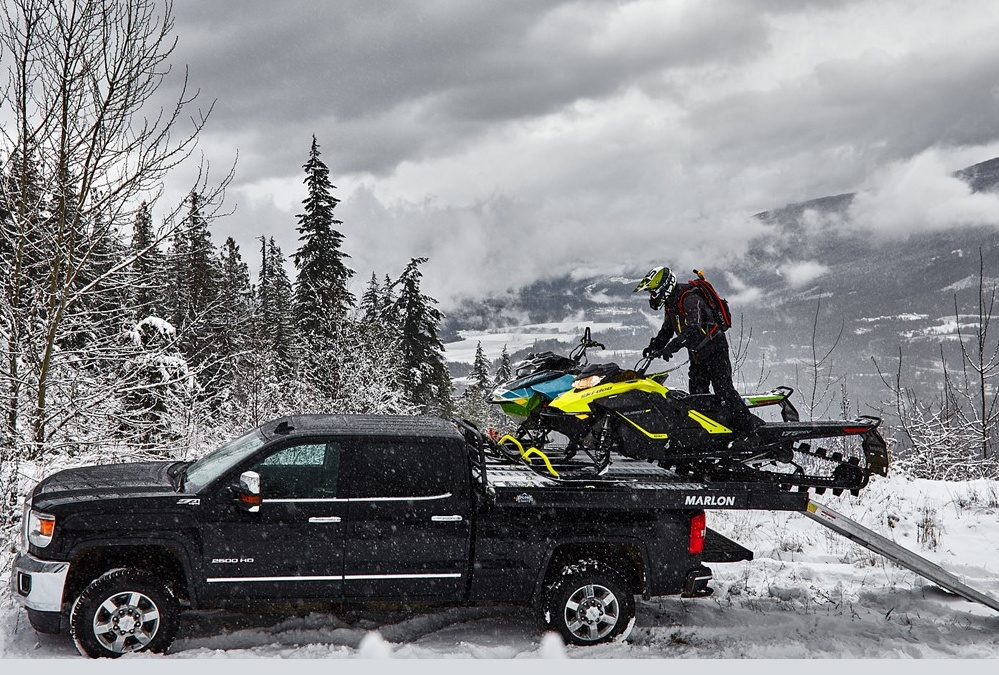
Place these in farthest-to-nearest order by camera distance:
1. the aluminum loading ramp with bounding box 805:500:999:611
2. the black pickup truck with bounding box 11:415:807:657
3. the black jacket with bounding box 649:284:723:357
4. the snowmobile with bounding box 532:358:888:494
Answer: the black jacket with bounding box 649:284:723:357
the snowmobile with bounding box 532:358:888:494
the aluminum loading ramp with bounding box 805:500:999:611
the black pickup truck with bounding box 11:415:807:657

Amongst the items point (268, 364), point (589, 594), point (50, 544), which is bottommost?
point (589, 594)

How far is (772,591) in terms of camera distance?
7.30 m

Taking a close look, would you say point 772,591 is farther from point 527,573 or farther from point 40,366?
point 40,366

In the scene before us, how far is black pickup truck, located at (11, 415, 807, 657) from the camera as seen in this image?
17.2 ft

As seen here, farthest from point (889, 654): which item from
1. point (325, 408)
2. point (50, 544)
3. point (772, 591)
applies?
point (325, 408)

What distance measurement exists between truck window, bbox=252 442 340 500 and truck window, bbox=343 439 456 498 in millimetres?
120

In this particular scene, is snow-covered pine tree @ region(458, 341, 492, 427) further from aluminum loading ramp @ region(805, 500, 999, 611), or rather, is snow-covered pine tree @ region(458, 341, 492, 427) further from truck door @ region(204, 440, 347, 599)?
truck door @ region(204, 440, 347, 599)

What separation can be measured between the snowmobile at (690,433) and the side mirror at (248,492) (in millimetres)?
2679

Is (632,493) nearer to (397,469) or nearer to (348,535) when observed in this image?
(397,469)

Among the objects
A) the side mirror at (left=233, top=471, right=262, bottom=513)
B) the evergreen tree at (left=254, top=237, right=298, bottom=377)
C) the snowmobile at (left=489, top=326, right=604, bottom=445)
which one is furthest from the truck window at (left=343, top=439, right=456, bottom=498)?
the evergreen tree at (left=254, top=237, right=298, bottom=377)

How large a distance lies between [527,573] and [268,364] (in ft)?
76.6

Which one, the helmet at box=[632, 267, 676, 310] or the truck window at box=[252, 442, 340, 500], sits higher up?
the helmet at box=[632, 267, 676, 310]

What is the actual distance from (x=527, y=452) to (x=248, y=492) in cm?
274

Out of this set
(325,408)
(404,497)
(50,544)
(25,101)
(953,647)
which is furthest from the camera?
(325,408)
